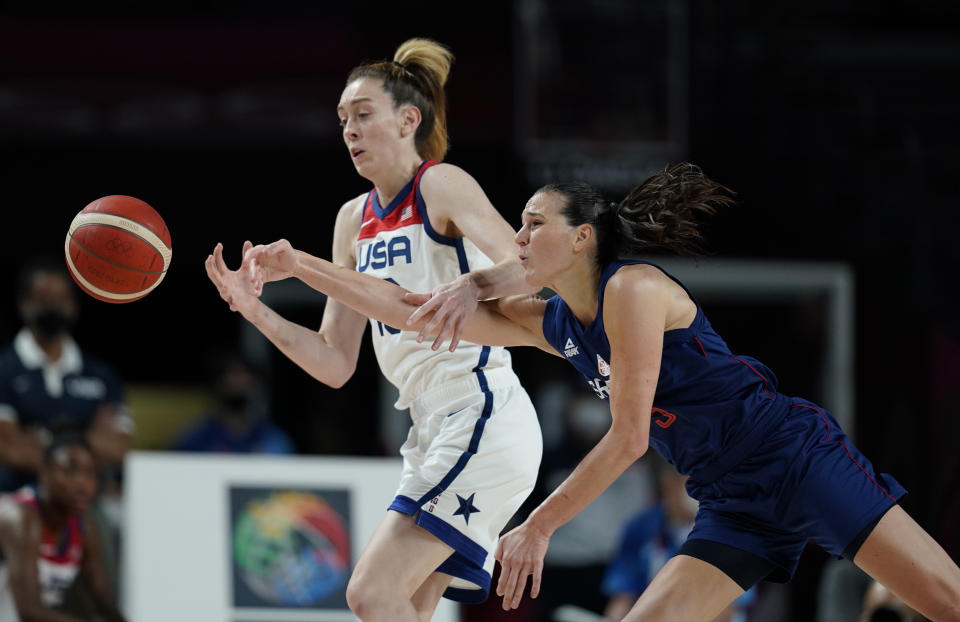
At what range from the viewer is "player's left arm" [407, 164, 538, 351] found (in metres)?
3.85

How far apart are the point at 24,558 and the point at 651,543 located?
10.4 feet

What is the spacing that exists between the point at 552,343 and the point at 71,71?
593cm

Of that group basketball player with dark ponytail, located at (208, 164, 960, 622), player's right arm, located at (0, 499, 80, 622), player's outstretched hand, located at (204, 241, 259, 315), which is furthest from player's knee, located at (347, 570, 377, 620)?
player's right arm, located at (0, 499, 80, 622)

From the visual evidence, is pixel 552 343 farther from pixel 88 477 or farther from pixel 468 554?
pixel 88 477

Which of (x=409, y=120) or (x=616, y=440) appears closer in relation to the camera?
(x=616, y=440)

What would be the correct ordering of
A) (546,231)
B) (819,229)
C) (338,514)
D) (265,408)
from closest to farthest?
(546,231) → (338,514) → (265,408) → (819,229)

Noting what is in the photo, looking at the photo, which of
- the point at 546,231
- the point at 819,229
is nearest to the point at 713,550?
the point at 546,231

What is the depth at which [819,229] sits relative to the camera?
374 inches

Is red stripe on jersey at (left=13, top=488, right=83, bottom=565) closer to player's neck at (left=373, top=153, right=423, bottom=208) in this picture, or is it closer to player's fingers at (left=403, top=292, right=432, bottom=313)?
player's neck at (left=373, top=153, right=423, bottom=208)

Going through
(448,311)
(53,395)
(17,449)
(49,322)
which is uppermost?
(448,311)

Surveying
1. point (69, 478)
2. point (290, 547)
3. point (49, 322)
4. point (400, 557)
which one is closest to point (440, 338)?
point (400, 557)

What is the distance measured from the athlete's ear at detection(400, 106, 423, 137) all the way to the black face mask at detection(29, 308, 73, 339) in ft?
11.0

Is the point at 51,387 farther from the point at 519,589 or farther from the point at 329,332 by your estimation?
the point at 519,589

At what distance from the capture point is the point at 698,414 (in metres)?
3.81
